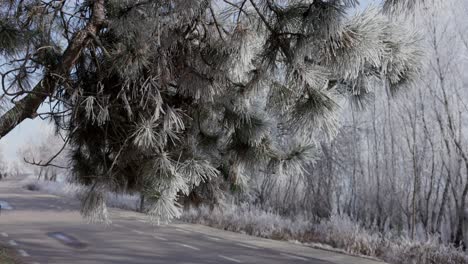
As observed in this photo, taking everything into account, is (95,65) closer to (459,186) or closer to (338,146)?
(459,186)

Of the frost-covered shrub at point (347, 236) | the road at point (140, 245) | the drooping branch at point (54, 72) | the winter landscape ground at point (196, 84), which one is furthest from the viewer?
the frost-covered shrub at point (347, 236)

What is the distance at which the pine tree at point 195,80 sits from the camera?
2.05 meters

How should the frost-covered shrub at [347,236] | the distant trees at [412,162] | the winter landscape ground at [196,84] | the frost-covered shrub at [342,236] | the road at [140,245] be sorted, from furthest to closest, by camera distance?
the distant trees at [412,162] < the frost-covered shrub at [347,236] < the frost-covered shrub at [342,236] < the road at [140,245] < the winter landscape ground at [196,84]

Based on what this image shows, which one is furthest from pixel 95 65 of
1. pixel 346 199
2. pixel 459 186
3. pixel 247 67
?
pixel 346 199

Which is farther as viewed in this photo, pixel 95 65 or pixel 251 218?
pixel 251 218

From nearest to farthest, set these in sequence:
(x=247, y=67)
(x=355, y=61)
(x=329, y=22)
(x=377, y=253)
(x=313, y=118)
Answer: (x=329, y=22), (x=355, y=61), (x=313, y=118), (x=247, y=67), (x=377, y=253)

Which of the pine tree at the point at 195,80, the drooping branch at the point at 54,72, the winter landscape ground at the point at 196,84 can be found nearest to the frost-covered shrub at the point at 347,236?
the winter landscape ground at the point at 196,84

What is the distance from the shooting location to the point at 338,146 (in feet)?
55.3

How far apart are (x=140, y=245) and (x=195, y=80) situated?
10088mm

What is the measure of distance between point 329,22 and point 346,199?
52.0 feet

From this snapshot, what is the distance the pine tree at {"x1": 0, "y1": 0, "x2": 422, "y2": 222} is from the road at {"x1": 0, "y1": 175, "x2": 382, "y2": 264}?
7025 millimetres

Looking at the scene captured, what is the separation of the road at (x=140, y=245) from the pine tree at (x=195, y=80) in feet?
23.0

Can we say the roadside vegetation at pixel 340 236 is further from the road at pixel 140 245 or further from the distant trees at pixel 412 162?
the distant trees at pixel 412 162

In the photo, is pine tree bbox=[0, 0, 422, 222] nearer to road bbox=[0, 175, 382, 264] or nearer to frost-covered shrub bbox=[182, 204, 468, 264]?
frost-covered shrub bbox=[182, 204, 468, 264]
